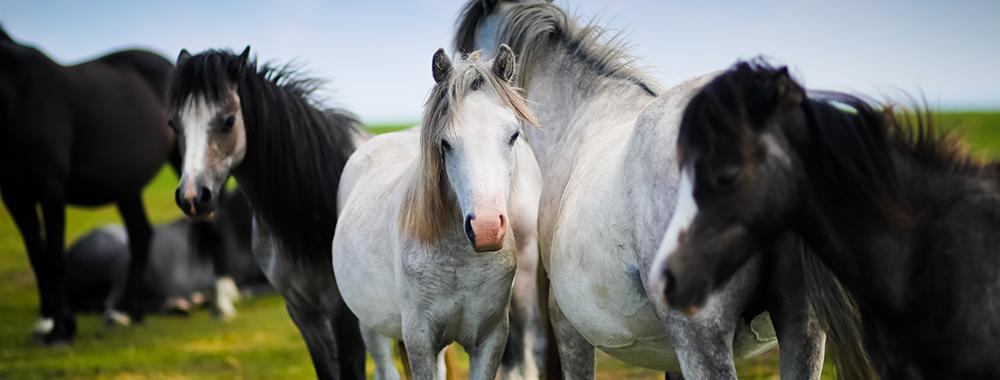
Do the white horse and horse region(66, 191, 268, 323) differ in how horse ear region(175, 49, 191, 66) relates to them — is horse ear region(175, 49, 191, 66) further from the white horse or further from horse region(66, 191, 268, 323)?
horse region(66, 191, 268, 323)

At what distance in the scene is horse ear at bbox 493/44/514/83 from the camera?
3988 millimetres

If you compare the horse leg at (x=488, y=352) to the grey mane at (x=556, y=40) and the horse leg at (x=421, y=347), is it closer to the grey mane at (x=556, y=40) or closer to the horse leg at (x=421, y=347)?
the horse leg at (x=421, y=347)

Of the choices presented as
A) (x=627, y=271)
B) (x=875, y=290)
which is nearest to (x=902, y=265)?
(x=875, y=290)

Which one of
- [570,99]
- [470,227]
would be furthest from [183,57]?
[470,227]

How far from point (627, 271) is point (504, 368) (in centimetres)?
168

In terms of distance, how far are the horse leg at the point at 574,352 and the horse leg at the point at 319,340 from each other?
1869 mm

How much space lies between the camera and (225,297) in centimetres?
1144

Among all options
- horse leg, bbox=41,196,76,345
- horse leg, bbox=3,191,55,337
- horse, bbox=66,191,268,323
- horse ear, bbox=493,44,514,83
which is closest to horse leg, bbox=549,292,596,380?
horse ear, bbox=493,44,514,83

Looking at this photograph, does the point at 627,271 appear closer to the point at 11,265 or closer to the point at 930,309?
the point at 930,309

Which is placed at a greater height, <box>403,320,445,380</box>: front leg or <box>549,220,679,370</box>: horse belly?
<box>549,220,679,370</box>: horse belly

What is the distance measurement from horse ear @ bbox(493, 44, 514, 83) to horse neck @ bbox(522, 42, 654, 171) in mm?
429

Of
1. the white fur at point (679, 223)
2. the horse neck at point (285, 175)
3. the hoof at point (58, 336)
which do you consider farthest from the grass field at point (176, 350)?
the white fur at point (679, 223)

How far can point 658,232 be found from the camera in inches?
121

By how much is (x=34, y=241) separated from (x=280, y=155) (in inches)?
215
